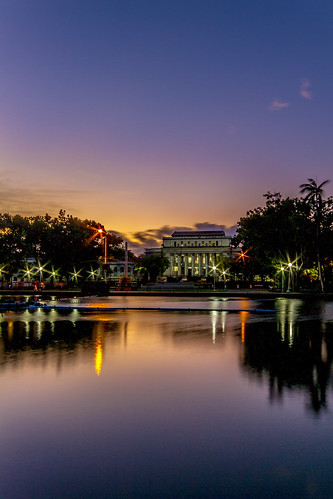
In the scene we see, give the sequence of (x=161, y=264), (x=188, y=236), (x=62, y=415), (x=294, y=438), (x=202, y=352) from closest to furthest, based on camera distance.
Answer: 1. (x=294, y=438)
2. (x=62, y=415)
3. (x=202, y=352)
4. (x=161, y=264)
5. (x=188, y=236)

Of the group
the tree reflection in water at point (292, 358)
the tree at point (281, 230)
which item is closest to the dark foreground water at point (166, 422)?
the tree reflection in water at point (292, 358)

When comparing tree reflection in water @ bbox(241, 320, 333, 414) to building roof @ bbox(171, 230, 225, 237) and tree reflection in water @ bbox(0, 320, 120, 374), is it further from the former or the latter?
building roof @ bbox(171, 230, 225, 237)

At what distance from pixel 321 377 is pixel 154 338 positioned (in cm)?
686

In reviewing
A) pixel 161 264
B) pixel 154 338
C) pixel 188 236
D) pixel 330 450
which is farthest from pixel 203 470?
pixel 188 236

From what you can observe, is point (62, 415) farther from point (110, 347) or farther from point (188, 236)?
point (188, 236)

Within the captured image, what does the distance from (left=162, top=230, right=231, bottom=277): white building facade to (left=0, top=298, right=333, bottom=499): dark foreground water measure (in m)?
164

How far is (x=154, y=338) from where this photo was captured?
14.7 metres

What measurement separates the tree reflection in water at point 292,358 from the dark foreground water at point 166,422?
4 cm

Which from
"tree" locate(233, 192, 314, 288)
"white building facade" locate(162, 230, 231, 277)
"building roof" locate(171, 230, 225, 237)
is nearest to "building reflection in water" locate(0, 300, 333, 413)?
"tree" locate(233, 192, 314, 288)

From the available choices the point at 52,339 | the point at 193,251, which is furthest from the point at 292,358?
the point at 193,251

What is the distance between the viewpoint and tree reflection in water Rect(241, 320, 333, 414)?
8008 millimetres

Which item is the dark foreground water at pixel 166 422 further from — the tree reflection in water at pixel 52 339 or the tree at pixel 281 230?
the tree at pixel 281 230

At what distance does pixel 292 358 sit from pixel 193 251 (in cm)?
17021

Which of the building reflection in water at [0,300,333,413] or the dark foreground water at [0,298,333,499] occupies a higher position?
the dark foreground water at [0,298,333,499]
